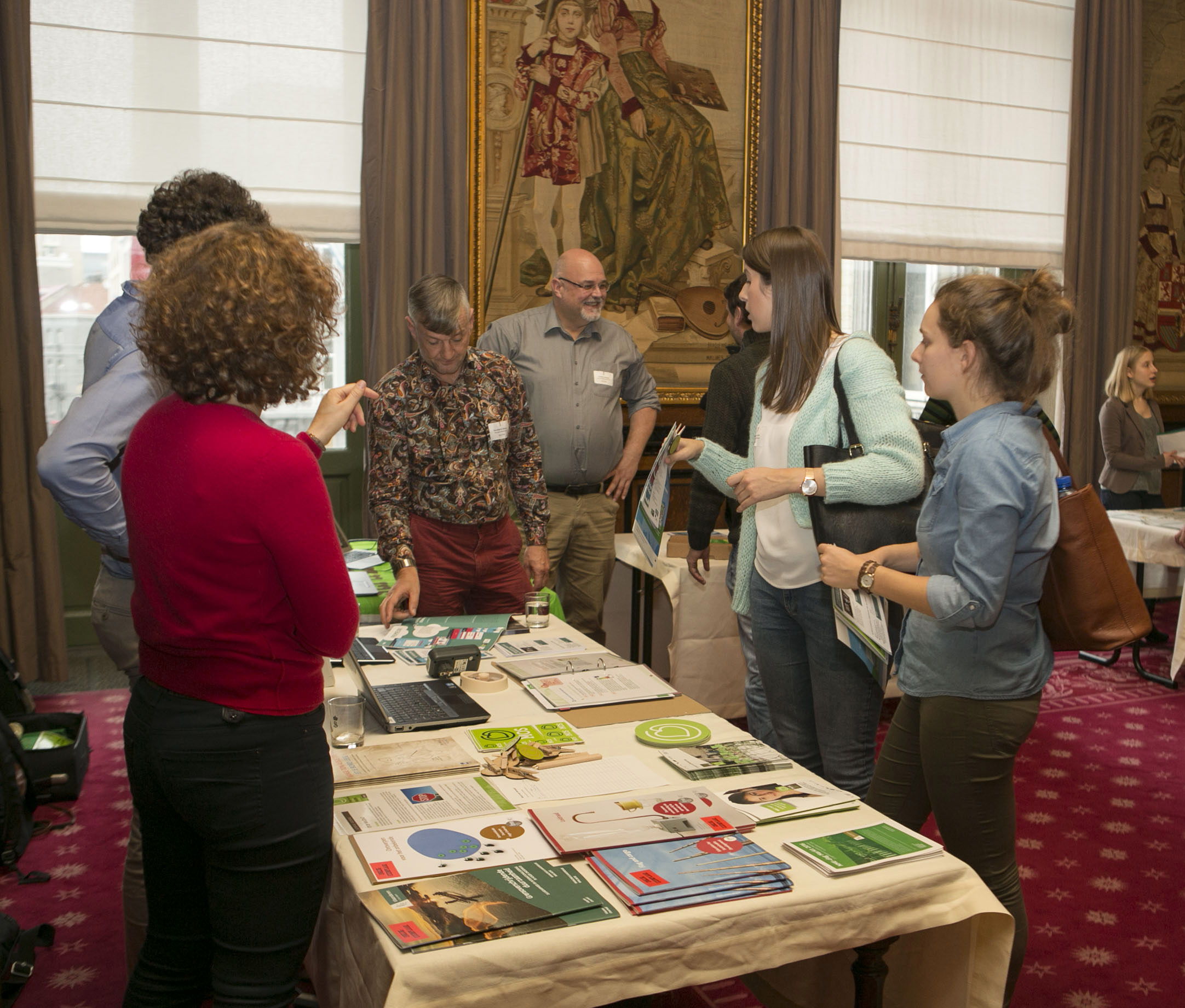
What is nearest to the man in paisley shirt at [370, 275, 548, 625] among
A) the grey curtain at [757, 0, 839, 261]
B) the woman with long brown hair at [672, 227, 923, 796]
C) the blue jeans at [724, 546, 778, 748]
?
the blue jeans at [724, 546, 778, 748]

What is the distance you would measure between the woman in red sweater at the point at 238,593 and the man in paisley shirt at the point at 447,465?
1483 millimetres

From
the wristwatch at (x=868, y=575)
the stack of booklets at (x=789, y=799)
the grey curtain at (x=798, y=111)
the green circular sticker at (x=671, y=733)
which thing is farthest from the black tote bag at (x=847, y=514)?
the grey curtain at (x=798, y=111)

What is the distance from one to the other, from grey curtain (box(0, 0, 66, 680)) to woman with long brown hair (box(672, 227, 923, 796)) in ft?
10.9

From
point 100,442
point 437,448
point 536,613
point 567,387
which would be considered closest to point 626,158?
point 567,387

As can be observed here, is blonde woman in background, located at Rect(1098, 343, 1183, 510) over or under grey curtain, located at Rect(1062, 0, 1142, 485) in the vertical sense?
under

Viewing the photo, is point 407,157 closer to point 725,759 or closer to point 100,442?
point 100,442

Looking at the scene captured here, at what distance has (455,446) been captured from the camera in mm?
2926

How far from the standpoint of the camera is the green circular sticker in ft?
6.10

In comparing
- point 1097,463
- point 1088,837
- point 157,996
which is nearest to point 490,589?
point 157,996

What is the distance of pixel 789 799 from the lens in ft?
5.31

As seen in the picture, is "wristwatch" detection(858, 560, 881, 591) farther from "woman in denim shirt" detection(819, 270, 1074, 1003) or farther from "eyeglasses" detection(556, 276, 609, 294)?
"eyeglasses" detection(556, 276, 609, 294)

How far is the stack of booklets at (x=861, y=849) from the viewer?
1.41 metres

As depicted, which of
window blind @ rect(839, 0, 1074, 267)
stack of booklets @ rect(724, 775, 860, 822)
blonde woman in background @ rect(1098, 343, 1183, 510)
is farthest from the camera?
window blind @ rect(839, 0, 1074, 267)

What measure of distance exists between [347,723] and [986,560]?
1145 mm
